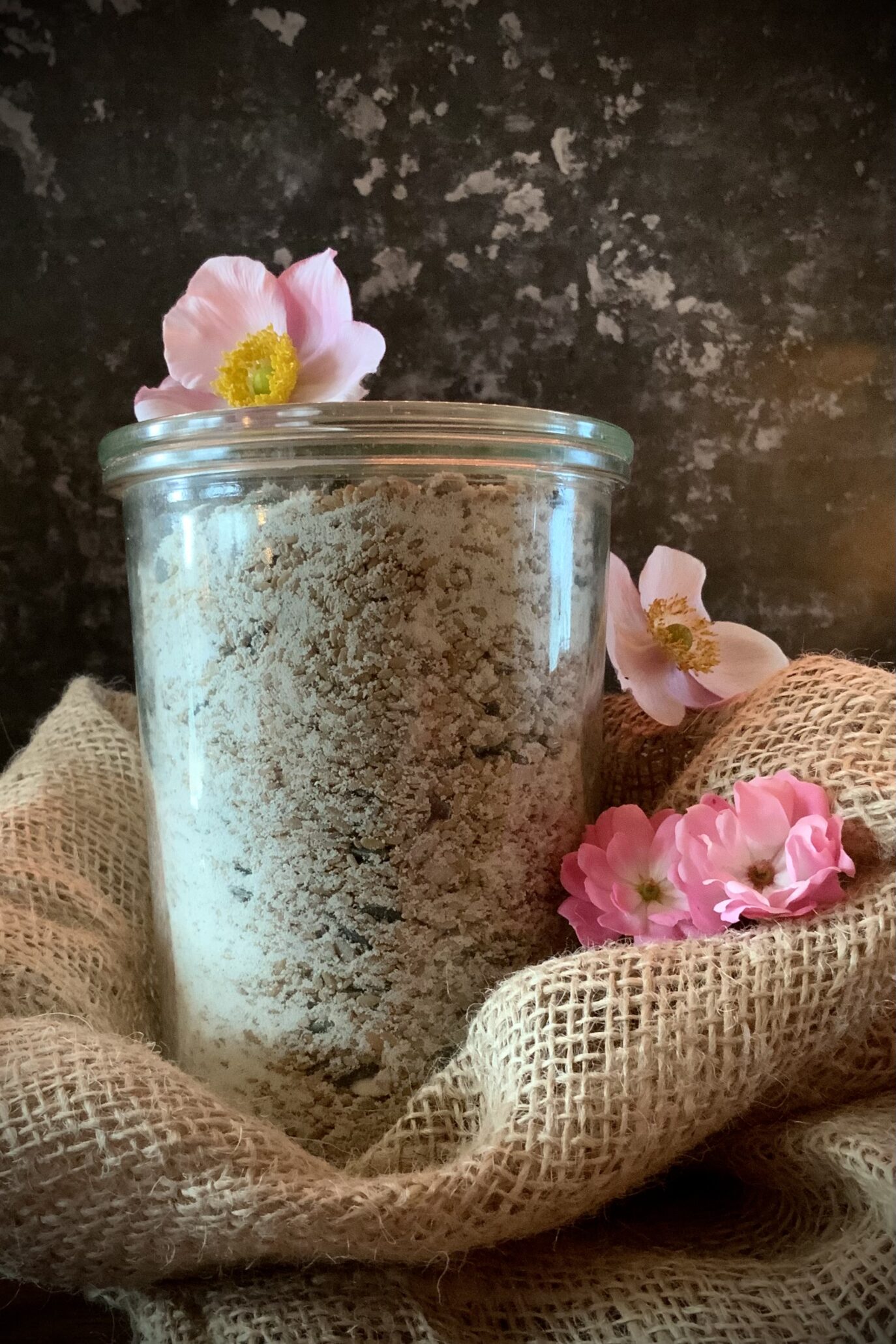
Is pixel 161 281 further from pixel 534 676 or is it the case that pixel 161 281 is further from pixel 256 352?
pixel 534 676

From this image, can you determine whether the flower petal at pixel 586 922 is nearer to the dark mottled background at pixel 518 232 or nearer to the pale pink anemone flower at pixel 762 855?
the pale pink anemone flower at pixel 762 855

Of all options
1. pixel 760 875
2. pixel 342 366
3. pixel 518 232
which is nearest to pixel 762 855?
pixel 760 875

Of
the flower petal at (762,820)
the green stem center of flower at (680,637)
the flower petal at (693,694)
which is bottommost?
the flower petal at (762,820)

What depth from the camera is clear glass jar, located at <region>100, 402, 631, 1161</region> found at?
43cm

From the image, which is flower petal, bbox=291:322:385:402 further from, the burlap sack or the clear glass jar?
the burlap sack

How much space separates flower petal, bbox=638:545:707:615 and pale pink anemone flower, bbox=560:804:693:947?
160 millimetres

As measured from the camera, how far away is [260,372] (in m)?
0.50

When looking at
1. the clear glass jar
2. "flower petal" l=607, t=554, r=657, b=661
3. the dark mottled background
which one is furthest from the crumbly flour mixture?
the dark mottled background

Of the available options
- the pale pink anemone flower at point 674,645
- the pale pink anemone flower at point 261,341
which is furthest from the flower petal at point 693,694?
the pale pink anemone flower at point 261,341

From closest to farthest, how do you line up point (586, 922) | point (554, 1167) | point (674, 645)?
point (554, 1167)
point (586, 922)
point (674, 645)

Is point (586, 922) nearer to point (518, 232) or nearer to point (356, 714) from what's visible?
point (356, 714)

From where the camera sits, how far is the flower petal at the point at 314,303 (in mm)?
511

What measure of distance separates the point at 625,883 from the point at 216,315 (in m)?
0.34

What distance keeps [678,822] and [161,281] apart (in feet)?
1.58
